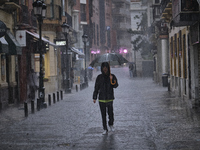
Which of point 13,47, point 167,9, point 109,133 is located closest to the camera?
point 109,133

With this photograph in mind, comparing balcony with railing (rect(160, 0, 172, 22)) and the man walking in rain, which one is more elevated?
balcony with railing (rect(160, 0, 172, 22))

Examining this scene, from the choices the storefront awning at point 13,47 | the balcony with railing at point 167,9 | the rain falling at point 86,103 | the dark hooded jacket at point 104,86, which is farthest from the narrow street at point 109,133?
the balcony with railing at point 167,9

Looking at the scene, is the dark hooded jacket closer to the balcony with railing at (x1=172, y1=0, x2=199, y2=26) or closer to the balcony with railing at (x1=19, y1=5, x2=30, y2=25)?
the balcony with railing at (x1=172, y1=0, x2=199, y2=26)

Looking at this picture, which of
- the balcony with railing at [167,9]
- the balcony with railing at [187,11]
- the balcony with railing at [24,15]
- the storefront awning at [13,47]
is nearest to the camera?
the balcony with railing at [187,11]

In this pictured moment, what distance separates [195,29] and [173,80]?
9.54 meters

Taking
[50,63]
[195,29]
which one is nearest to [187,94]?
[195,29]

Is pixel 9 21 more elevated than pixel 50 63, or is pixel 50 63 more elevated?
pixel 9 21

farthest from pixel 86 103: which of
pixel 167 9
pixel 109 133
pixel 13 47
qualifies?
pixel 109 133

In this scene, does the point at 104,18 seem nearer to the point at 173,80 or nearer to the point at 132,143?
the point at 173,80

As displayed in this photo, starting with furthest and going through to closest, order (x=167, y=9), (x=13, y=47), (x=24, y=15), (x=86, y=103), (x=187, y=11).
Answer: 1. (x=167, y=9)
2. (x=24, y=15)
3. (x=86, y=103)
4. (x=13, y=47)
5. (x=187, y=11)

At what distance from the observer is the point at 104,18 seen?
9562cm

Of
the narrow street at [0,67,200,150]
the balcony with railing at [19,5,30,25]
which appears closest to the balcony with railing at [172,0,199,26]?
the narrow street at [0,67,200,150]

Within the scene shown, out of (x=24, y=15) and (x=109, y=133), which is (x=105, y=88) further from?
(x=24, y=15)

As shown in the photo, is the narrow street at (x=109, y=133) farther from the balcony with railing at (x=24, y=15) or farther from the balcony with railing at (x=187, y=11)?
the balcony with railing at (x=24, y=15)
